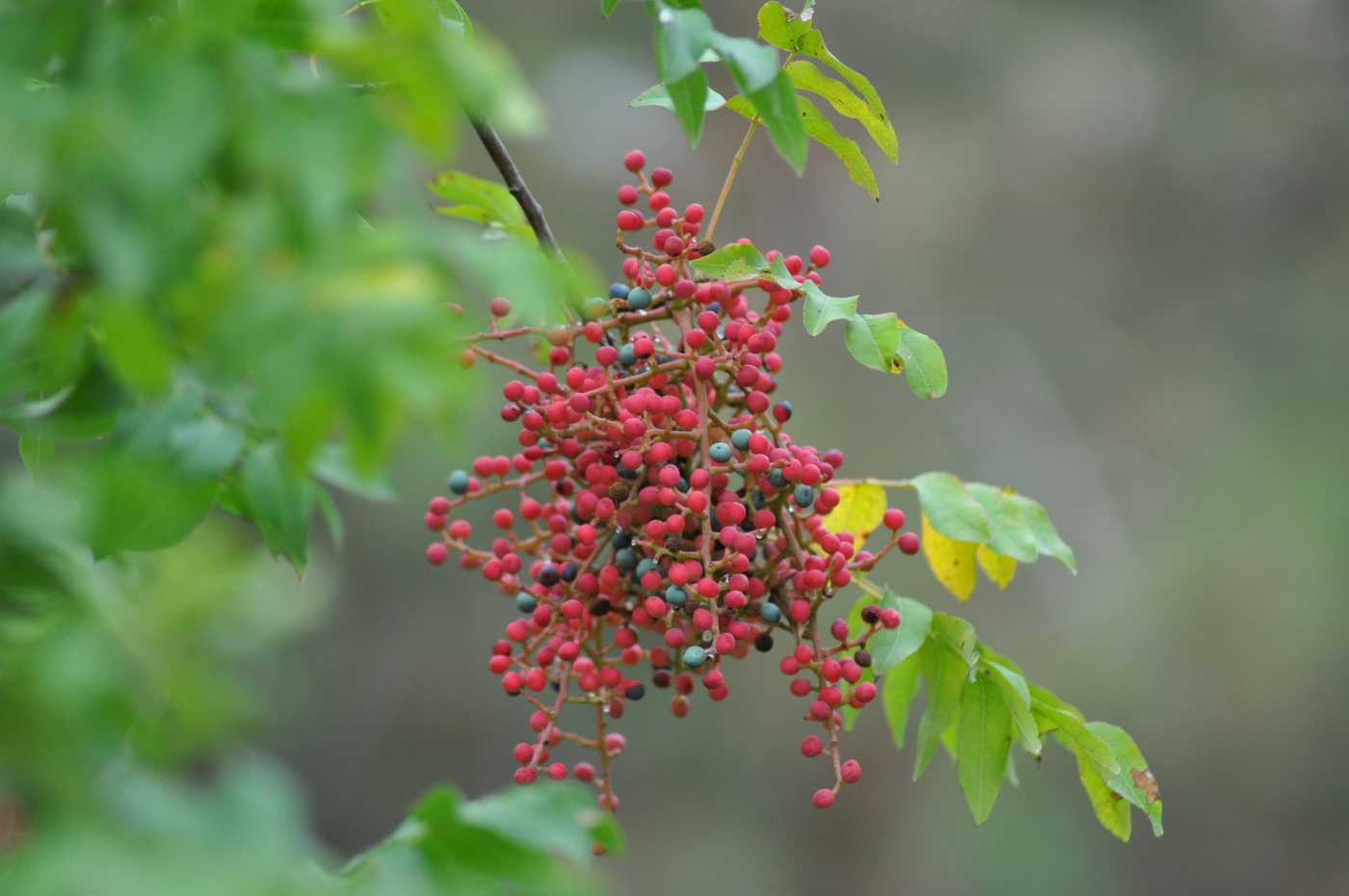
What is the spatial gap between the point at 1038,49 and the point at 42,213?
7345 mm

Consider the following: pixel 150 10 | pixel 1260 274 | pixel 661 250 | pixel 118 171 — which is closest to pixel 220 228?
pixel 118 171

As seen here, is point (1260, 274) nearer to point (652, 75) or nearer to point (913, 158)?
point (913, 158)

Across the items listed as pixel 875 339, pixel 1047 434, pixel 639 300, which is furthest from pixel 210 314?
pixel 1047 434

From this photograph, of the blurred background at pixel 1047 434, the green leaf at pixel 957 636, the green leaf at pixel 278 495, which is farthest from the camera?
the blurred background at pixel 1047 434

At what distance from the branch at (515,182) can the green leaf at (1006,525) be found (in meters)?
0.53

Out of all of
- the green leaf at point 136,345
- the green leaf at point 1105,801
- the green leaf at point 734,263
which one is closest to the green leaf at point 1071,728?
the green leaf at point 1105,801

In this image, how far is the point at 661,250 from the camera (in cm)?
129

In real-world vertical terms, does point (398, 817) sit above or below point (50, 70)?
below

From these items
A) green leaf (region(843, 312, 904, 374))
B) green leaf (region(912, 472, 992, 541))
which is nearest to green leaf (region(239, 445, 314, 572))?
green leaf (region(843, 312, 904, 374))

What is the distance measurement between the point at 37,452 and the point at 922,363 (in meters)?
0.87

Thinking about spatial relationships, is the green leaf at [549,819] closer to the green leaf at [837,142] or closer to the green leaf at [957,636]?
the green leaf at [957,636]

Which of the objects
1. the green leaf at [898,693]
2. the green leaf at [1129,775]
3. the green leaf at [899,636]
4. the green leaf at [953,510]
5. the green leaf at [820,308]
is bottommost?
the green leaf at [898,693]

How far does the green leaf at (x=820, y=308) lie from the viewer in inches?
48.7

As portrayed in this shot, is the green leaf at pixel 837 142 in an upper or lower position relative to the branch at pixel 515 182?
upper
